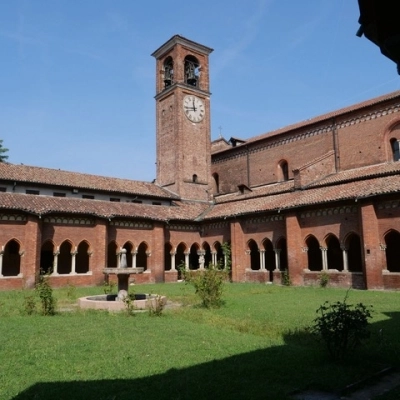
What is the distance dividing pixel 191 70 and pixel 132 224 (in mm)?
17310

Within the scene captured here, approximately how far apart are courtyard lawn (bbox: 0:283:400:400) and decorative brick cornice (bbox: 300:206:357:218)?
9030 mm

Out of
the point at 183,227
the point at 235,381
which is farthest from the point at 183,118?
the point at 235,381

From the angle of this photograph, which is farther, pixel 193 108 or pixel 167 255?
pixel 193 108

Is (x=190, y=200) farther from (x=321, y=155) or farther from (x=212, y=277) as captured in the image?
(x=212, y=277)

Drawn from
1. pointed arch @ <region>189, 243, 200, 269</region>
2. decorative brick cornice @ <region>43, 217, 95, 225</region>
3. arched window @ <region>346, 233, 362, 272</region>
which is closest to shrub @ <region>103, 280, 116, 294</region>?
decorative brick cornice @ <region>43, 217, 95, 225</region>

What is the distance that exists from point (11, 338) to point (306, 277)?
58.1 ft

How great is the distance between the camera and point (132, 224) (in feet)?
91.4

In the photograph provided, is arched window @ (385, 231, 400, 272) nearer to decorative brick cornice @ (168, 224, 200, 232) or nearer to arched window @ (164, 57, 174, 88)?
decorative brick cornice @ (168, 224, 200, 232)

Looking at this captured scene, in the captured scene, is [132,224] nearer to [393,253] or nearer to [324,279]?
[324,279]

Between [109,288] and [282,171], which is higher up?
[282,171]

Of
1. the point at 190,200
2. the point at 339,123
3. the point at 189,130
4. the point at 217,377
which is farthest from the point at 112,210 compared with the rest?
the point at 217,377

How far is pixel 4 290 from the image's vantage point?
2172 cm

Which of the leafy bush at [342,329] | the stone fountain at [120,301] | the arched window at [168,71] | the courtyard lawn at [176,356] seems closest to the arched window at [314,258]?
the courtyard lawn at [176,356]

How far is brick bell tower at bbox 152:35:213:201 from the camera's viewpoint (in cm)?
3525
